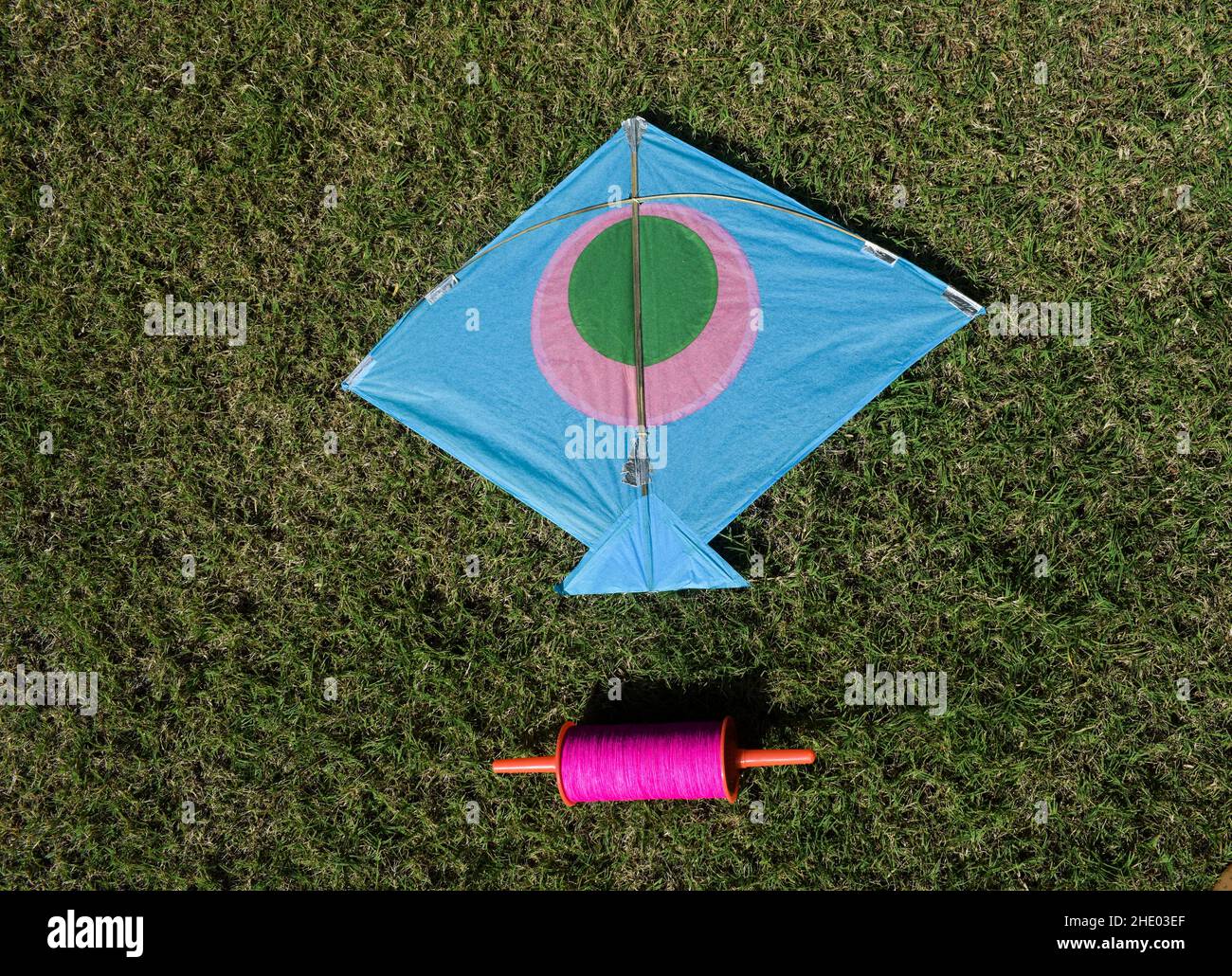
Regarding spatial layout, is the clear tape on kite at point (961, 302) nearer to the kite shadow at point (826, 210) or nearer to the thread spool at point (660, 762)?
the kite shadow at point (826, 210)

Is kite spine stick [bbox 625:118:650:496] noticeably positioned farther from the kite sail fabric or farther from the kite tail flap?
the kite tail flap

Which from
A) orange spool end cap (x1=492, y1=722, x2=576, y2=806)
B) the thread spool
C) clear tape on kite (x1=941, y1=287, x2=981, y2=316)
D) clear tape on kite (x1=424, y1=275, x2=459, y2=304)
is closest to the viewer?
the thread spool

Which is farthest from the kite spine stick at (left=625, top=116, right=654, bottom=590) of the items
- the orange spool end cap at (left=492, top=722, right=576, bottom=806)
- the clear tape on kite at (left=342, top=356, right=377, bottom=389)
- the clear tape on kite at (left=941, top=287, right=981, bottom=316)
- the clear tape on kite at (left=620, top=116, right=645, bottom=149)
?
the clear tape on kite at (left=941, top=287, right=981, bottom=316)

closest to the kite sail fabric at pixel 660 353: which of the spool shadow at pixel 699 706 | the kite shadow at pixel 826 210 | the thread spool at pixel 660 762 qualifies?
the kite shadow at pixel 826 210

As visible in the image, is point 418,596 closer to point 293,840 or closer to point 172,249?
point 293,840

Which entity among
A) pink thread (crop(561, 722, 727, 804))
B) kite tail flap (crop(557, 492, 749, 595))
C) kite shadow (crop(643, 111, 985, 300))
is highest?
kite shadow (crop(643, 111, 985, 300))
